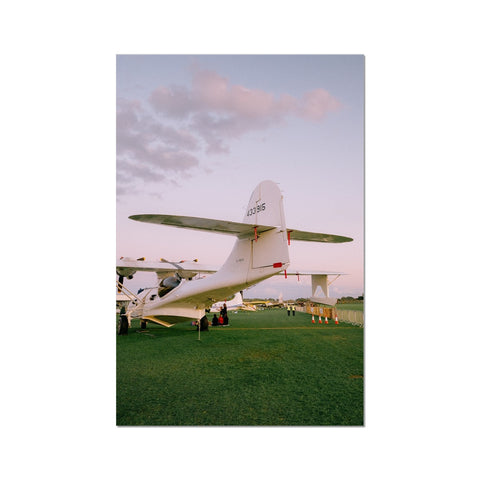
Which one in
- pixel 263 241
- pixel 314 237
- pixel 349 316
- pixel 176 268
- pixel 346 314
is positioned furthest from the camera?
pixel 346 314

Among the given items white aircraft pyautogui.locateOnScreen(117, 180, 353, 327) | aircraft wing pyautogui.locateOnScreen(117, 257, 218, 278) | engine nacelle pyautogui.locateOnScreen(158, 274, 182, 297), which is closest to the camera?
white aircraft pyautogui.locateOnScreen(117, 180, 353, 327)

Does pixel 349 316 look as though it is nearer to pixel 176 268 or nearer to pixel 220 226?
pixel 176 268

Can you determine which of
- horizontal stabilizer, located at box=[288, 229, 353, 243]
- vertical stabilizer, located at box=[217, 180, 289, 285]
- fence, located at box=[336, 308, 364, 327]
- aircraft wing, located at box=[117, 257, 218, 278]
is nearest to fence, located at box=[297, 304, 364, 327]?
fence, located at box=[336, 308, 364, 327]

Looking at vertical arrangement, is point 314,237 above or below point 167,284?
above

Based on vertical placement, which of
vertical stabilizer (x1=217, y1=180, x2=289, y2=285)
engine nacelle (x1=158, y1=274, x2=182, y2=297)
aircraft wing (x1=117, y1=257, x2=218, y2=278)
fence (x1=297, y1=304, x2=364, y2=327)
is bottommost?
fence (x1=297, y1=304, x2=364, y2=327)

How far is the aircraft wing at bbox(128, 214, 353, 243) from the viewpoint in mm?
4656

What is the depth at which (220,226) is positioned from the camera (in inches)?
208

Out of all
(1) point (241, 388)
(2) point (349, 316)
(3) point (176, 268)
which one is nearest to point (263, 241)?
(1) point (241, 388)

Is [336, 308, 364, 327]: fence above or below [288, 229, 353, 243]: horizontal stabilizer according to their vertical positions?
below

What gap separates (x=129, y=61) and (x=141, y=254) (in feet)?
10.4

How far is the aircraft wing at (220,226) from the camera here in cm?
466

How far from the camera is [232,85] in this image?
5.39m

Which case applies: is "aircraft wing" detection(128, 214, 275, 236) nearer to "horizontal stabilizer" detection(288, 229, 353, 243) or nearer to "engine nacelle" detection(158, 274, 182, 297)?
"horizontal stabilizer" detection(288, 229, 353, 243)

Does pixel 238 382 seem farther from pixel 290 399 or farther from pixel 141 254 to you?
pixel 141 254
